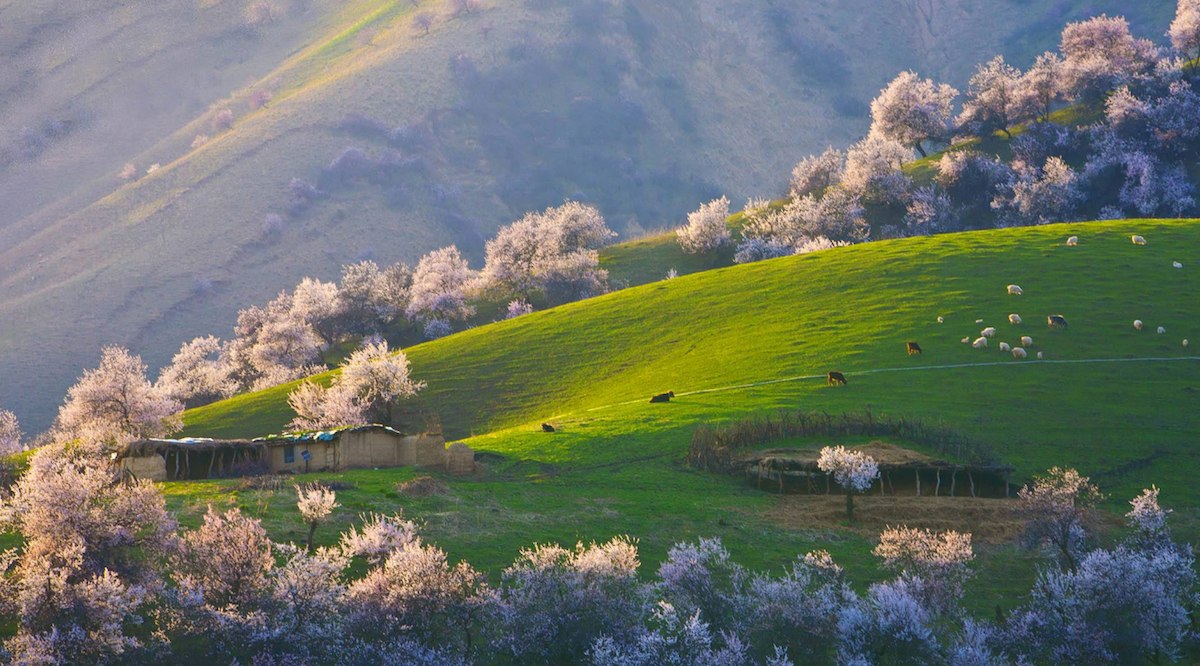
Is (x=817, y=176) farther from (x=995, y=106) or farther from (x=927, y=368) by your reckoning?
(x=927, y=368)

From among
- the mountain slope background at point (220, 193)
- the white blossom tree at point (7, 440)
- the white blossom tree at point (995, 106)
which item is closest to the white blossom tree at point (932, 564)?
the white blossom tree at point (7, 440)

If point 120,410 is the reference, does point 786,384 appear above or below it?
above

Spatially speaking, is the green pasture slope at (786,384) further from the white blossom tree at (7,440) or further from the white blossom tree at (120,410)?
the white blossom tree at (7,440)

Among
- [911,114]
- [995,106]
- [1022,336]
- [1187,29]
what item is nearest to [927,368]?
[1022,336]

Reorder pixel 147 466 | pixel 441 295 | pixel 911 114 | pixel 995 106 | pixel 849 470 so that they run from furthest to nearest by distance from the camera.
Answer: pixel 911 114 < pixel 995 106 < pixel 441 295 < pixel 147 466 < pixel 849 470

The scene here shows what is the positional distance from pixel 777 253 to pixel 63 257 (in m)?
110

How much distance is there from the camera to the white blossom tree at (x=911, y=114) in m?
121

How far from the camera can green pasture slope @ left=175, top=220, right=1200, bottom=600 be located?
34.1 metres

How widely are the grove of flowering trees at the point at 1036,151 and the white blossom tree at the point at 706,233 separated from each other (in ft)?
1.96

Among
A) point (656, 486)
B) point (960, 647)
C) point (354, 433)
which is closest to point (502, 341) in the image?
point (354, 433)

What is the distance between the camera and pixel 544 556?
26.5m

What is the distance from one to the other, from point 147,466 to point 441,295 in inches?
2289

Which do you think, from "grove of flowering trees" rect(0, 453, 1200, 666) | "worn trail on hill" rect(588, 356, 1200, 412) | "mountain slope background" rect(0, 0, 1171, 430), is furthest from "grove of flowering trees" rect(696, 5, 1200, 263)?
"grove of flowering trees" rect(0, 453, 1200, 666)

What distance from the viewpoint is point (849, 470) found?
35.0 metres
